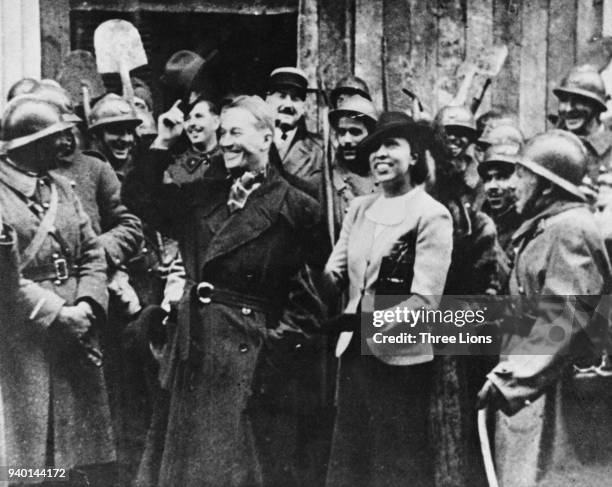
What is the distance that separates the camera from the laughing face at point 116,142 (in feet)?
25.8

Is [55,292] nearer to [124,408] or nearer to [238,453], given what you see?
[124,408]

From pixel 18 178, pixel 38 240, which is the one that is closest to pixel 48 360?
pixel 38 240

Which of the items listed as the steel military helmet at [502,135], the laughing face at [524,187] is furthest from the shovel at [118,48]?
the laughing face at [524,187]

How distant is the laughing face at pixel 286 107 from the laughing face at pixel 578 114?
1.67 m

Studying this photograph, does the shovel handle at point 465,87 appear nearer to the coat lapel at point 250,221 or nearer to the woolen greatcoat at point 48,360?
the coat lapel at point 250,221

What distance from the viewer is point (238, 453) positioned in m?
7.61

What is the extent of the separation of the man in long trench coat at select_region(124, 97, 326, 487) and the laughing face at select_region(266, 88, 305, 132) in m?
0.22

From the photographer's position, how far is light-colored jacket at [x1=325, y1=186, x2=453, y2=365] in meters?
7.65

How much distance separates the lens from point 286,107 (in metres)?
7.95

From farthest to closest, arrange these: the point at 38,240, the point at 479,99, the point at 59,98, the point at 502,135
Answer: the point at 479,99
the point at 502,135
the point at 59,98
the point at 38,240

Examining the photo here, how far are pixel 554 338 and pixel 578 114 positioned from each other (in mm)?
1433

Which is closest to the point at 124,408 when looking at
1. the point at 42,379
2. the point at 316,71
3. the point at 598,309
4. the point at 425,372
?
the point at 42,379

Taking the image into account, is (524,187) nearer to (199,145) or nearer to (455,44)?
(455,44)

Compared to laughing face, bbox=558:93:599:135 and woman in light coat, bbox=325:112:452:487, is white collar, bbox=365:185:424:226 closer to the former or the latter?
woman in light coat, bbox=325:112:452:487
